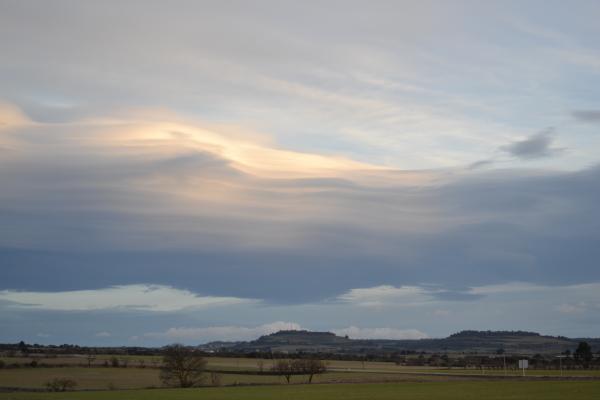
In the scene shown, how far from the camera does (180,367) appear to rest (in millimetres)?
122625

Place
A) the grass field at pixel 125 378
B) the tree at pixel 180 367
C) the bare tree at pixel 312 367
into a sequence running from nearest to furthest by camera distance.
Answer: the tree at pixel 180 367 < the grass field at pixel 125 378 < the bare tree at pixel 312 367

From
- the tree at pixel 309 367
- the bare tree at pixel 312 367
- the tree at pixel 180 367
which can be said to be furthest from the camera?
the tree at pixel 309 367

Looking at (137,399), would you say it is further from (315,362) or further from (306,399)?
(315,362)

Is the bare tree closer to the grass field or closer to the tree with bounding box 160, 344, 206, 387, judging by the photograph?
the grass field

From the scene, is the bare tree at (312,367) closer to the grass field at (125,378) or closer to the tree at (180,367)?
the grass field at (125,378)

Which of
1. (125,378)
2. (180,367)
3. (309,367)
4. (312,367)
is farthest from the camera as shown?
(309,367)

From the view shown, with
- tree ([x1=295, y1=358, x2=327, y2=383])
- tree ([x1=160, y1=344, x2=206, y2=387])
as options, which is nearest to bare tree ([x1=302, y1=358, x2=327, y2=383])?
tree ([x1=295, y1=358, x2=327, y2=383])

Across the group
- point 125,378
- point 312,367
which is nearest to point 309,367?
point 312,367

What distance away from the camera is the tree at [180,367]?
123m

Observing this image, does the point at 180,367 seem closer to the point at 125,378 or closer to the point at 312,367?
the point at 125,378

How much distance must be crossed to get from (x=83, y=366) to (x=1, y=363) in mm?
19159

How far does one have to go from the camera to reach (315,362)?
157m

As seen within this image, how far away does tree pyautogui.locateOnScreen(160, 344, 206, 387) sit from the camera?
123 meters

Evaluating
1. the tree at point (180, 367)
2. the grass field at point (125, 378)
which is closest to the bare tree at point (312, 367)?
the grass field at point (125, 378)
